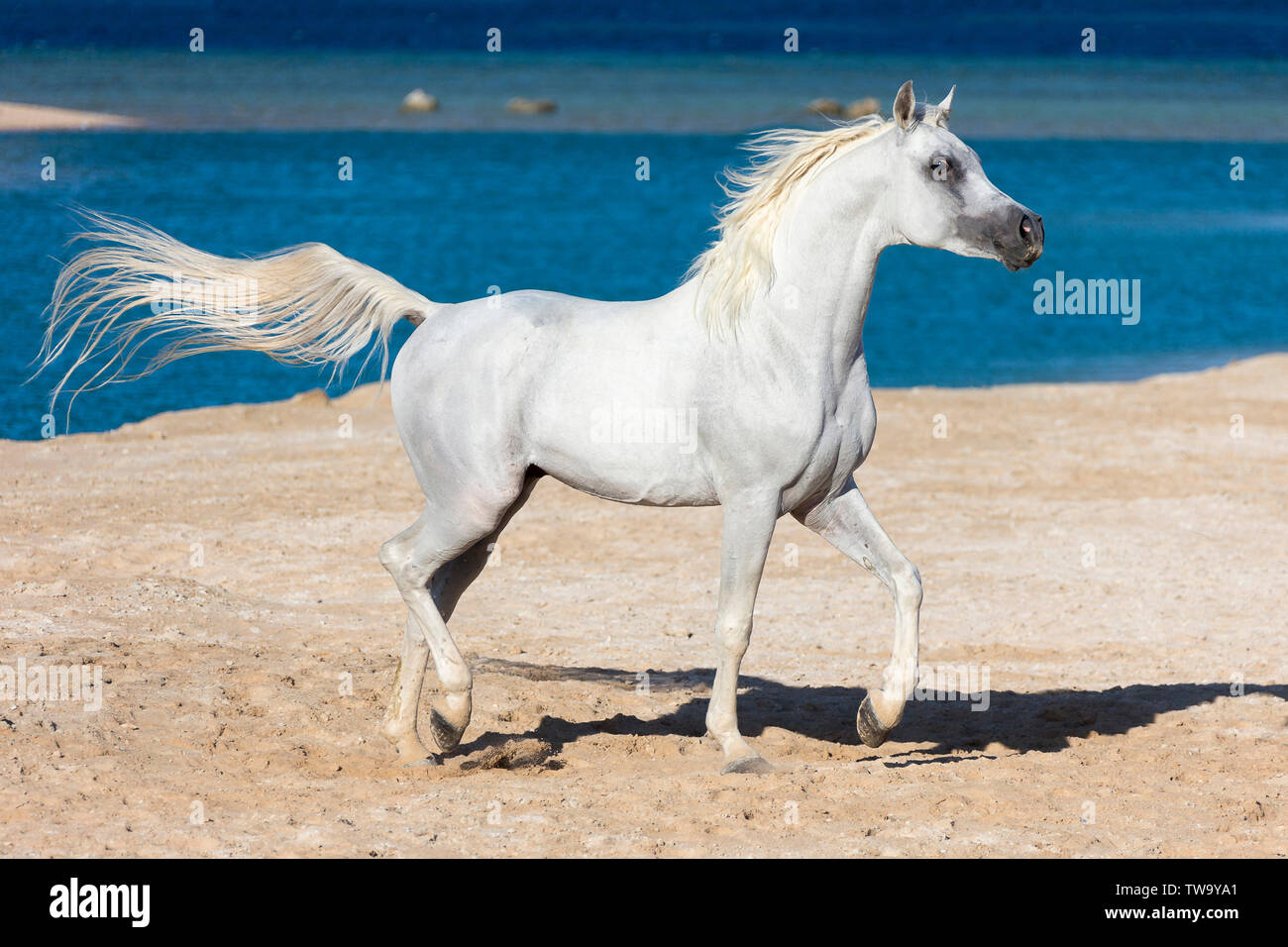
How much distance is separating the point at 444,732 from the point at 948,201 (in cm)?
294

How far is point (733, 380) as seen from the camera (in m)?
5.70

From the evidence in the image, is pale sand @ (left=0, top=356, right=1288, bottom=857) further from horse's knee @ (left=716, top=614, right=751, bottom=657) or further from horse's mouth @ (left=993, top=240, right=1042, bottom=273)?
horse's mouth @ (left=993, top=240, right=1042, bottom=273)

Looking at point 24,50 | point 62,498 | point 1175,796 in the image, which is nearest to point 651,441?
point 1175,796

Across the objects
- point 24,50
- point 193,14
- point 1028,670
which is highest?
point 193,14

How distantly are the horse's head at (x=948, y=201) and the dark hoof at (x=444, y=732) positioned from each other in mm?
Result: 2687

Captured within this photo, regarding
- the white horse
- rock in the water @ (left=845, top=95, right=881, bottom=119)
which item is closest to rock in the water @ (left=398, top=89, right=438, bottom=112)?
rock in the water @ (left=845, top=95, right=881, bottom=119)

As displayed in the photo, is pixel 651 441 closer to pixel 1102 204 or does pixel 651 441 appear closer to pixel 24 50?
pixel 1102 204

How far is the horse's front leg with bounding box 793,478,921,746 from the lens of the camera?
5902 mm

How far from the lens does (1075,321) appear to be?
26.0 metres

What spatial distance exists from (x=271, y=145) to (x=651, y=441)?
3759 centimetres

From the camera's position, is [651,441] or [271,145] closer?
[651,441]

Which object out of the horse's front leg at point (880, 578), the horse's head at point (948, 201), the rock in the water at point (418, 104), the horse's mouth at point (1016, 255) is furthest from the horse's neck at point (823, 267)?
the rock in the water at point (418, 104)

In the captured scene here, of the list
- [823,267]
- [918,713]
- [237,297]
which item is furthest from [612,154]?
[823,267]

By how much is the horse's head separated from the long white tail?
81.2 inches
